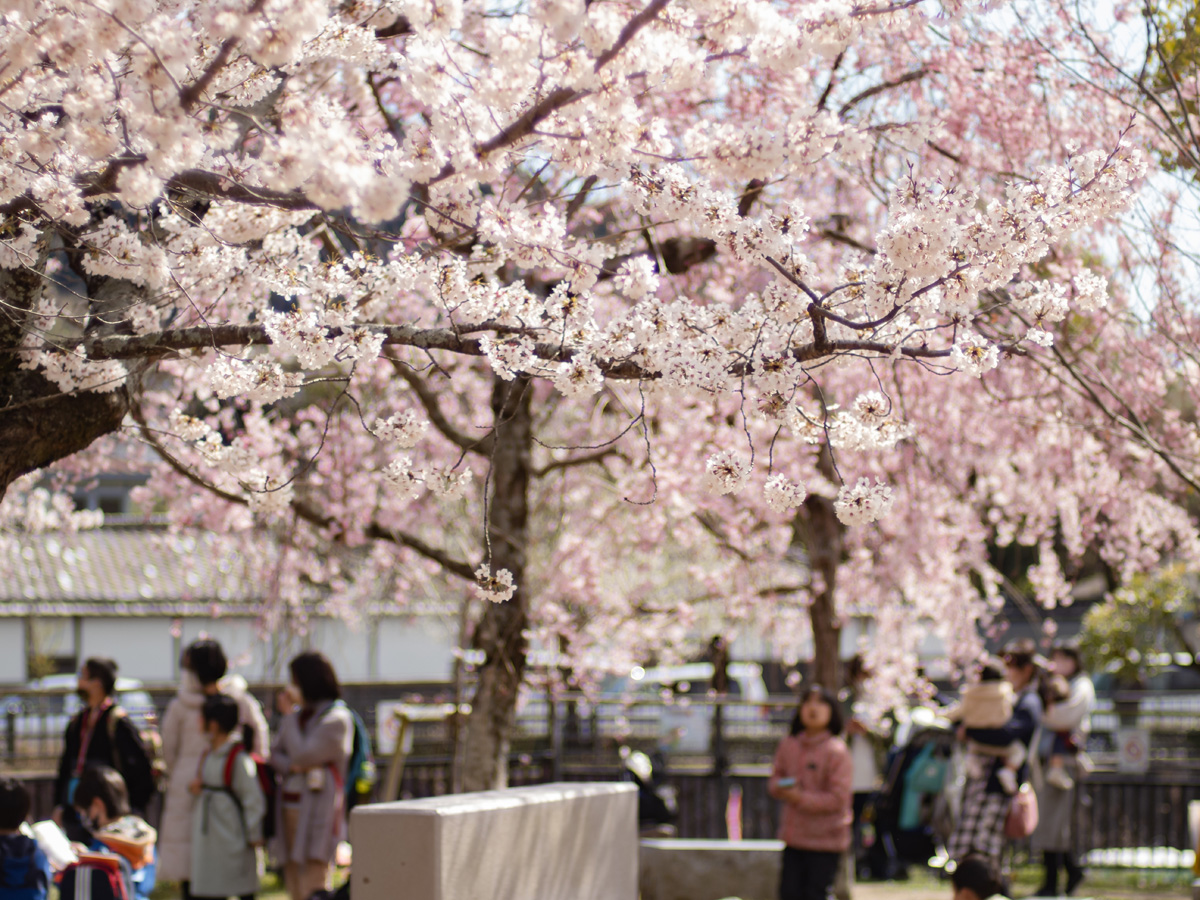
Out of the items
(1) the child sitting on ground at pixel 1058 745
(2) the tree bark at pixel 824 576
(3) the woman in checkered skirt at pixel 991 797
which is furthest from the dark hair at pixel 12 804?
(1) the child sitting on ground at pixel 1058 745

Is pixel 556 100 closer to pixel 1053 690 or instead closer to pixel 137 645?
pixel 1053 690

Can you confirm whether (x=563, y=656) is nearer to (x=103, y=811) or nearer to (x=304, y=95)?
(x=103, y=811)

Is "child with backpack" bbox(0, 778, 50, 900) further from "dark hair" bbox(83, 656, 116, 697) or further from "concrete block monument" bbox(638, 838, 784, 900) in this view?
"concrete block monument" bbox(638, 838, 784, 900)

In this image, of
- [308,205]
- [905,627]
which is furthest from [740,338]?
[905,627]

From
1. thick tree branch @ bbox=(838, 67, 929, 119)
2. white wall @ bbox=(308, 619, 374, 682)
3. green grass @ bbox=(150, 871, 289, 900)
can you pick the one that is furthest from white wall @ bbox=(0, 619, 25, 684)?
thick tree branch @ bbox=(838, 67, 929, 119)

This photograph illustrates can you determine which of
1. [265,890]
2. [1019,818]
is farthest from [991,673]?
[265,890]

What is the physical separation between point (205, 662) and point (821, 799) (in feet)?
10.8

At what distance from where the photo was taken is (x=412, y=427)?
3820 mm

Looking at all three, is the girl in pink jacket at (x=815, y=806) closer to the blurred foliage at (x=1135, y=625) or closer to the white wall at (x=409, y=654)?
the blurred foliage at (x=1135, y=625)

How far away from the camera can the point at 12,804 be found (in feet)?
15.7

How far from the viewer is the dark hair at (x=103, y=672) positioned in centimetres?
659

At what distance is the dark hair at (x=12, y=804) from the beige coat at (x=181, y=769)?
145 centimetres

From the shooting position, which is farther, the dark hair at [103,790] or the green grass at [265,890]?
the green grass at [265,890]

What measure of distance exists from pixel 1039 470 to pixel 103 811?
736 centimetres
